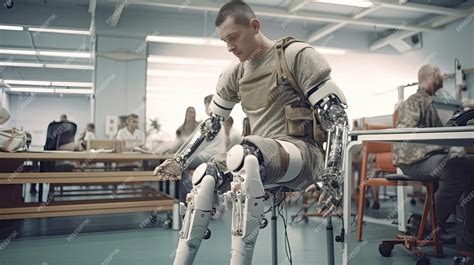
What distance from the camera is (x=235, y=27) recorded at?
4.40 feet

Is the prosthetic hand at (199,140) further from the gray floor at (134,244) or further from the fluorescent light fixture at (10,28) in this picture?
the fluorescent light fixture at (10,28)

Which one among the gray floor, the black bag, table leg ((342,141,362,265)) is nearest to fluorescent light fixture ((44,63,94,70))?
the gray floor

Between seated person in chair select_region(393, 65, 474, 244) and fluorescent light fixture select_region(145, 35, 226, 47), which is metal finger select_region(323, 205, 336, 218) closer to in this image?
seated person in chair select_region(393, 65, 474, 244)

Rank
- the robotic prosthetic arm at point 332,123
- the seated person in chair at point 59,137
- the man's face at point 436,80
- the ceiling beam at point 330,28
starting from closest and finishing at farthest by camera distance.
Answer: the robotic prosthetic arm at point 332,123, the man's face at point 436,80, the seated person in chair at point 59,137, the ceiling beam at point 330,28

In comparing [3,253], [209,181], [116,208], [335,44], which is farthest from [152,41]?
[209,181]

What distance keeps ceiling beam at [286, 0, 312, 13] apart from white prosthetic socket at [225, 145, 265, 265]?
6.04 meters

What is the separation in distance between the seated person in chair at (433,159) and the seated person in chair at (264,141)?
1.40 metres

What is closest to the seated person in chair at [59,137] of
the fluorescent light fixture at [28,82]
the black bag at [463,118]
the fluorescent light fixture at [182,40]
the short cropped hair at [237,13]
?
the fluorescent light fixture at [28,82]

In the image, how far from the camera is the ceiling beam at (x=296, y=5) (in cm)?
667

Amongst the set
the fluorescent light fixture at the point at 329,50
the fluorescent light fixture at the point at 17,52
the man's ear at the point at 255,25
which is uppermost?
the fluorescent light fixture at the point at 329,50

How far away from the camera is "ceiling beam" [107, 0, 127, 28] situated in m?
6.59

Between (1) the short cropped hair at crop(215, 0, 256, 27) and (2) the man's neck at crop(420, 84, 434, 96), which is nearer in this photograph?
(1) the short cropped hair at crop(215, 0, 256, 27)

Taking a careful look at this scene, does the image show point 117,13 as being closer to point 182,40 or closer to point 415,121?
point 182,40

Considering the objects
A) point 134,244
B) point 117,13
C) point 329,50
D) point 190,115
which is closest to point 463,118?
point 134,244
